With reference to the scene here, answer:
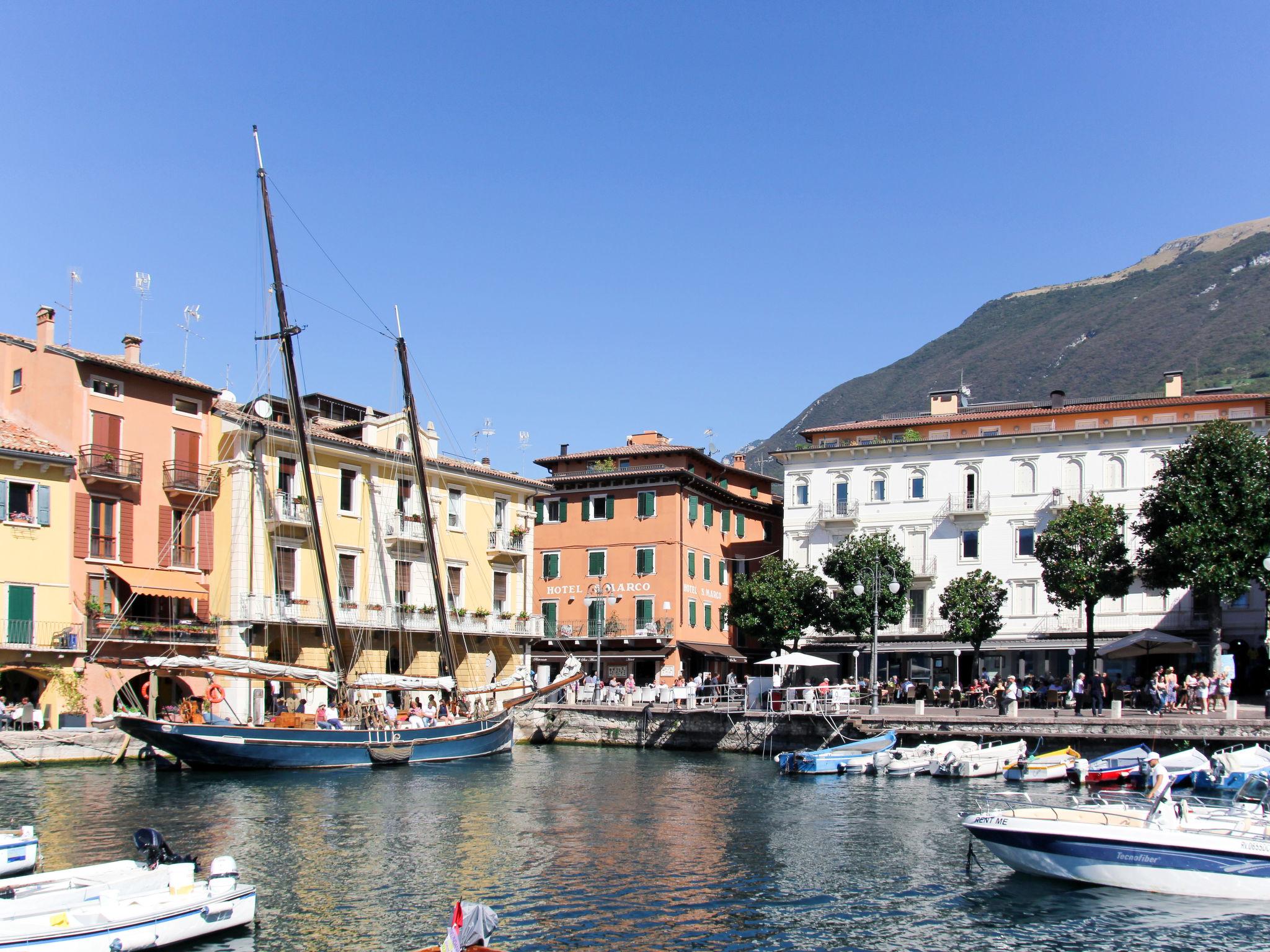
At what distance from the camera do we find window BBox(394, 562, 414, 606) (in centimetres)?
5266

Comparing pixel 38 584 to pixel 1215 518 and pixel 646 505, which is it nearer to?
pixel 646 505

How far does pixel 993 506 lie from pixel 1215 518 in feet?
50.5

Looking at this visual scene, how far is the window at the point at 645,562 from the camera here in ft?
208

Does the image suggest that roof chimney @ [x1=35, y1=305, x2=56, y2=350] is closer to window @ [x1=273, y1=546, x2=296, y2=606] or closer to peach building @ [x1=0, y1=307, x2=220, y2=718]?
peach building @ [x1=0, y1=307, x2=220, y2=718]

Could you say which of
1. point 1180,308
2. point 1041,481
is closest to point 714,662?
point 1041,481

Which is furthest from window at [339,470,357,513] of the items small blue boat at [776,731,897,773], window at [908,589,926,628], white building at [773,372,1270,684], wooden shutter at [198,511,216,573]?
window at [908,589,926,628]

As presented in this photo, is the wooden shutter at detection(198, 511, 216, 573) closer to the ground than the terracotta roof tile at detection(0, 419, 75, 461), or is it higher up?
closer to the ground

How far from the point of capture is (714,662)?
Answer: 216 ft

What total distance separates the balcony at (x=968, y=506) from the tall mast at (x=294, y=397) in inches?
1245

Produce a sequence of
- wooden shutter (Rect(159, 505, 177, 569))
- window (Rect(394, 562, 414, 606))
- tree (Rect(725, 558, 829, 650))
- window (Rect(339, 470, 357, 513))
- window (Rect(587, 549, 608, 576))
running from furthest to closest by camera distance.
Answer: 1. window (Rect(587, 549, 608, 576))
2. tree (Rect(725, 558, 829, 650))
3. window (Rect(394, 562, 414, 606))
4. window (Rect(339, 470, 357, 513))
5. wooden shutter (Rect(159, 505, 177, 569))

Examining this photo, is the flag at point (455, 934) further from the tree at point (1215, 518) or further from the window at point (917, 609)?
the window at point (917, 609)

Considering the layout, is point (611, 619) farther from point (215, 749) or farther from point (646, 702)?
point (215, 749)

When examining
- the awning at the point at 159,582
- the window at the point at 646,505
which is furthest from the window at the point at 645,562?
the awning at the point at 159,582

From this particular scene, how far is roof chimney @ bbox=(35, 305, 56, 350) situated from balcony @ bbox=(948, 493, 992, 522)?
40.9 meters
